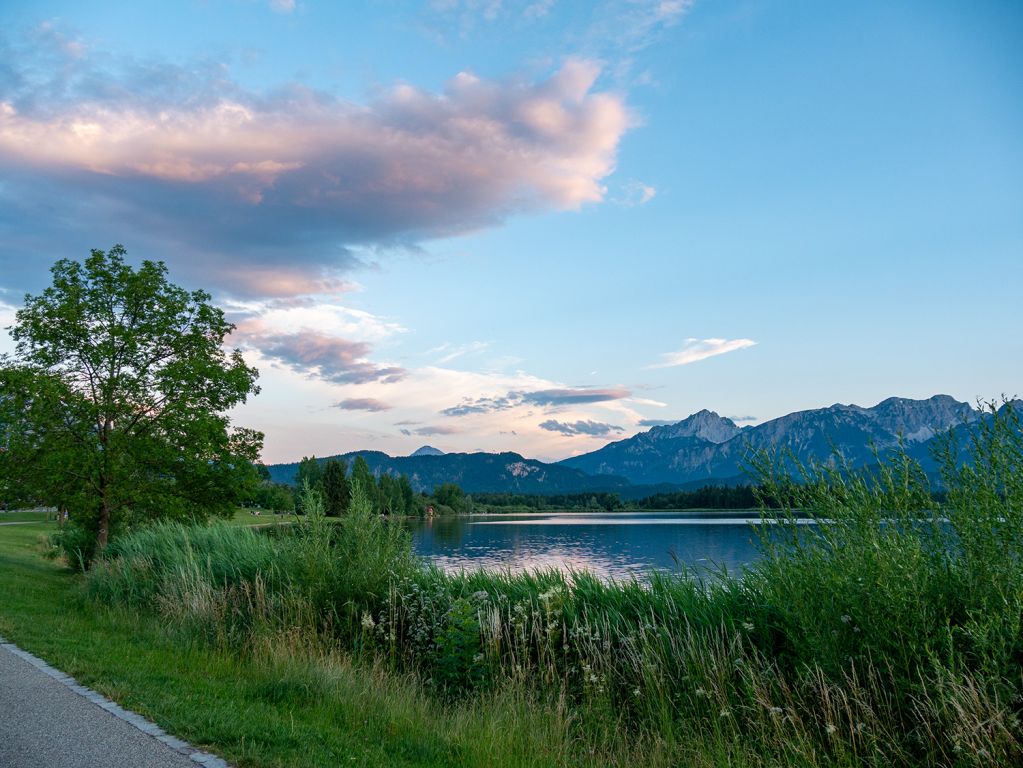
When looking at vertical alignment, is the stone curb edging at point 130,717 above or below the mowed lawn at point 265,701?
above

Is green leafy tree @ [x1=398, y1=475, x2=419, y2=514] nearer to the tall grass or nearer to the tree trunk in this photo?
the tree trunk

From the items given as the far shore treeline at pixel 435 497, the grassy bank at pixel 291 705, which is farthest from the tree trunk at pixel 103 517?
the far shore treeline at pixel 435 497

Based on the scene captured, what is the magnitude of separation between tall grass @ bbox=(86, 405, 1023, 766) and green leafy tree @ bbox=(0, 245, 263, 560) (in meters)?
14.3

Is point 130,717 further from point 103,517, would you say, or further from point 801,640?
point 103,517

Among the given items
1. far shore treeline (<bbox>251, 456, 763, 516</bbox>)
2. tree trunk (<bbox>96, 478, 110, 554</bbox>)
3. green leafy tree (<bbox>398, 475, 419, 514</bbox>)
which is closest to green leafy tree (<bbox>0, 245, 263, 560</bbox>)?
tree trunk (<bbox>96, 478, 110, 554</bbox>)

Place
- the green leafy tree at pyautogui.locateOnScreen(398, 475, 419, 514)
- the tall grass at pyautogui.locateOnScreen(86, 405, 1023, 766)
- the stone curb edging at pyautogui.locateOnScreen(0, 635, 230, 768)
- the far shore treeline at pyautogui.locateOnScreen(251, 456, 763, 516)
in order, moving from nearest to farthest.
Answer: the stone curb edging at pyautogui.locateOnScreen(0, 635, 230, 768) < the tall grass at pyautogui.locateOnScreen(86, 405, 1023, 766) < the far shore treeline at pyautogui.locateOnScreen(251, 456, 763, 516) < the green leafy tree at pyautogui.locateOnScreen(398, 475, 419, 514)

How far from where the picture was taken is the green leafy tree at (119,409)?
75.6 ft

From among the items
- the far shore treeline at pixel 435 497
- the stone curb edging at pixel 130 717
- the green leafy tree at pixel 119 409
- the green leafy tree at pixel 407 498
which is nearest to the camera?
the stone curb edging at pixel 130 717

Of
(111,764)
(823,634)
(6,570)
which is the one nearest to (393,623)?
(111,764)

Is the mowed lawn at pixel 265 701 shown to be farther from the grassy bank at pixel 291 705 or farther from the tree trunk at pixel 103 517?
the tree trunk at pixel 103 517

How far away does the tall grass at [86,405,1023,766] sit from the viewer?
21.7 ft

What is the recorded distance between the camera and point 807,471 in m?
8.36

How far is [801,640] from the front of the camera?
7812mm

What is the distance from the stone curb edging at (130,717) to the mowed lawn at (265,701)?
0.11m
